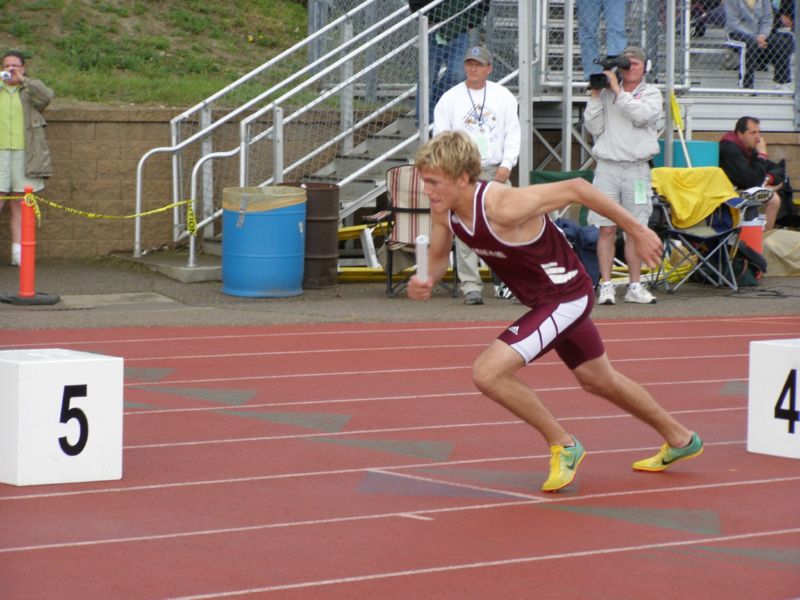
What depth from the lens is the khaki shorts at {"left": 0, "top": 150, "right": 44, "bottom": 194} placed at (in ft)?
46.2

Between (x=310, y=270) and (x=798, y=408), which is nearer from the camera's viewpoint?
(x=798, y=408)

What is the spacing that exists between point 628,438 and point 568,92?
7759 mm

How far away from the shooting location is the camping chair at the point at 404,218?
1295 centimetres

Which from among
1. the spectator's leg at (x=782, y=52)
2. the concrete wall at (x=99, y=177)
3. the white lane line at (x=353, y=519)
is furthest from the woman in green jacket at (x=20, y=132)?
the white lane line at (x=353, y=519)

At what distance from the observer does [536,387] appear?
9125 mm

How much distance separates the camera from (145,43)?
2047cm

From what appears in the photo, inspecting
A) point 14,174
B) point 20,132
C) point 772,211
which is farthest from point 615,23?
point 14,174

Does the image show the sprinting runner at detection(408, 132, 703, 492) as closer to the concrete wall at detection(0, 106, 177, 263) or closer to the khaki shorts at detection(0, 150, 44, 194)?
the khaki shorts at detection(0, 150, 44, 194)

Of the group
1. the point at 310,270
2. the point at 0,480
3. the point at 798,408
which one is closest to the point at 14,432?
the point at 0,480

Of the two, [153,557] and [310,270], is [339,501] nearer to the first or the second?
[153,557]

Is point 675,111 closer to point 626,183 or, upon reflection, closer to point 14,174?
point 626,183

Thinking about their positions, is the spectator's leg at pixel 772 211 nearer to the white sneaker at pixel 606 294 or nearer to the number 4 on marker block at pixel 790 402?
the white sneaker at pixel 606 294

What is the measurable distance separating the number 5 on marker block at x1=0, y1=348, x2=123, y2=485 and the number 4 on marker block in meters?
3.17

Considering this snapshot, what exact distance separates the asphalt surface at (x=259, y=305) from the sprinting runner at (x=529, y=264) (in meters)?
5.20
